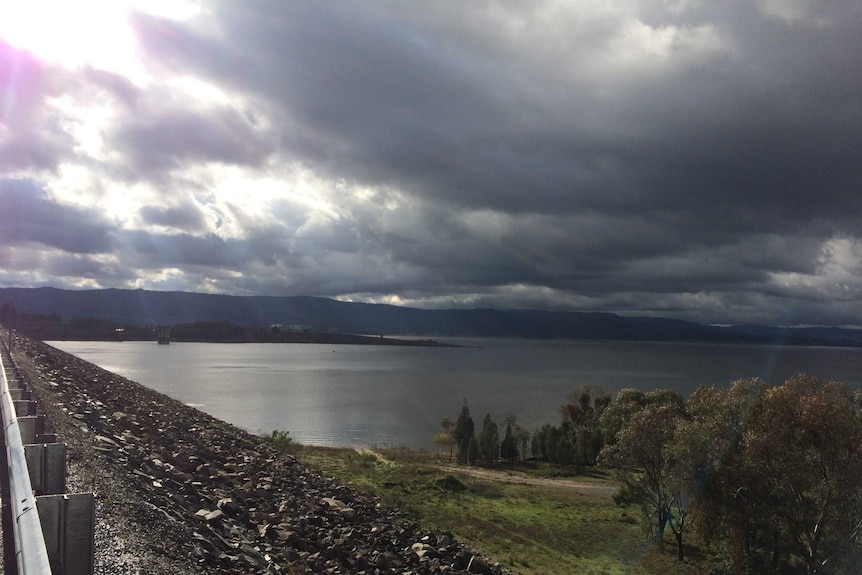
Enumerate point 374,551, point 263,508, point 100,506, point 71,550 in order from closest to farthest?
point 71,550 < point 100,506 < point 374,551 < point 263,508

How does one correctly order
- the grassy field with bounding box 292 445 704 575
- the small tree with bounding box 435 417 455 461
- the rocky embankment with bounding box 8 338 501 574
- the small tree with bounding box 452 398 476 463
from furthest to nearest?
the small tree with bounding box 435 417 455 461, the small tree with bounding box 452 398 476 463, the grassy field with bounding box 292 445 704 575, the rocky embankment with bounding box 8 338 501 574

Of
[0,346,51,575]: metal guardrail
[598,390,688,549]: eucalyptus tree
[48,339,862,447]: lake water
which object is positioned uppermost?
[0,346,51,575]: metal guardrail

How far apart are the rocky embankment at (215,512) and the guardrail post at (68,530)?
1176 millimetres

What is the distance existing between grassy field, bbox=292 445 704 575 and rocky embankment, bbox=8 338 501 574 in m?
4.45

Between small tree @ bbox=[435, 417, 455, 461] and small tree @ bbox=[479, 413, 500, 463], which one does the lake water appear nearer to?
small tree @ bbox=[435, 417, 455, 461]

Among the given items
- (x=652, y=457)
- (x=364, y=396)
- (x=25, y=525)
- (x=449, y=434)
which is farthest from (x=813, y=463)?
(x=364, y=396)

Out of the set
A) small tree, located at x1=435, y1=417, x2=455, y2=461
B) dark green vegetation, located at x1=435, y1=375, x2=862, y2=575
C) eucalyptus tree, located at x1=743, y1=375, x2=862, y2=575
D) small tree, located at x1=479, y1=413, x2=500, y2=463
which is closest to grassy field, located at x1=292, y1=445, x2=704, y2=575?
dark green vegetation, located at x1=435, y1=375, x2=862, y2=575

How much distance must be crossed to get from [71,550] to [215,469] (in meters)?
15.2

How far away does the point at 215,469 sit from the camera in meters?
21.1

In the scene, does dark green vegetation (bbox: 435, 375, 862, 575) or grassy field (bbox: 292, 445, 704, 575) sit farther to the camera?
grassy field (bbox: 292, 445, 704, 575)

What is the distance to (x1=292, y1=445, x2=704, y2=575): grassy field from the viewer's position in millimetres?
24719

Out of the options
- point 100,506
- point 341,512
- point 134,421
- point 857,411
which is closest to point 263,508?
point 341,512

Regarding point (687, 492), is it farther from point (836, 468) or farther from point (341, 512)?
point (341, 512)

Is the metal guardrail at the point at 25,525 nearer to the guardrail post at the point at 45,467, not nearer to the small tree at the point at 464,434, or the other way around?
the guardrail post at the point at 45,467
